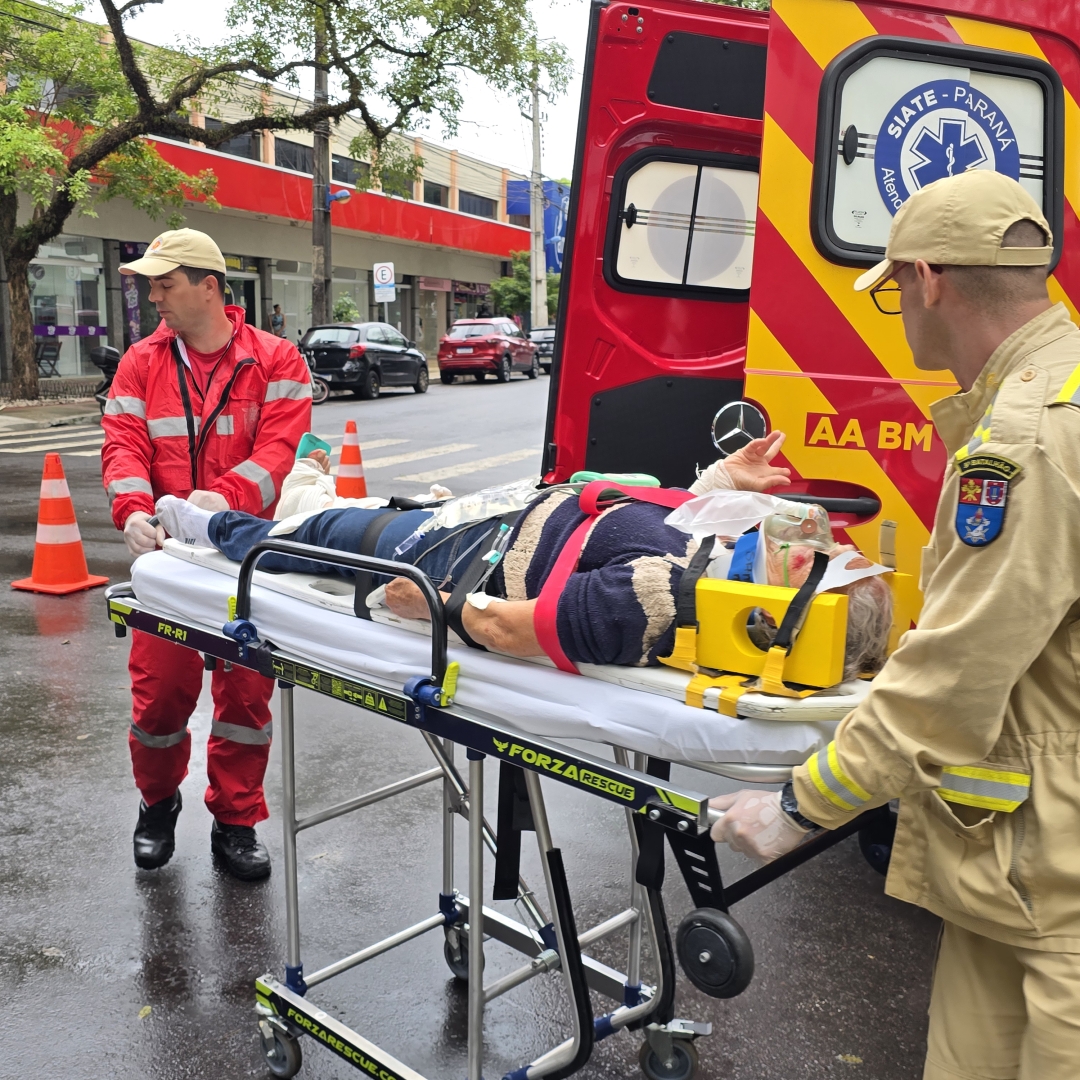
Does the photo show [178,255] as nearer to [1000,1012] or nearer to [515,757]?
[515,757]

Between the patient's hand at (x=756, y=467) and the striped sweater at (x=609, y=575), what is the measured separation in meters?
0.45

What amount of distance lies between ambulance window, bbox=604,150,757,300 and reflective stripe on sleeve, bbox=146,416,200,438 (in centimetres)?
167

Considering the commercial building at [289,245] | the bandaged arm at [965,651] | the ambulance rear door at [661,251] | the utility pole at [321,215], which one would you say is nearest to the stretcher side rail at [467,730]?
the bandaged arm at [965,651]

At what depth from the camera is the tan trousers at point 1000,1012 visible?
1.64 meters

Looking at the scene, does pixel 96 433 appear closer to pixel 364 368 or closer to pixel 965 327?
pixel 364 368

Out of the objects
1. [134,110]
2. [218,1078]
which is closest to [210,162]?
[134,110]

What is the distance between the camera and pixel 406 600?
241 centimetres

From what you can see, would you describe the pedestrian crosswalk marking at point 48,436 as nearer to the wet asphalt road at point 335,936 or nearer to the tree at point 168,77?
the tree at point 168,77

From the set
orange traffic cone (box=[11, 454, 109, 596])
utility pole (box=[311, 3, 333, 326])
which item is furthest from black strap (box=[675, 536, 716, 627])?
utility pole (box=[311, 3, 333, 326])

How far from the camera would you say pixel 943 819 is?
1.70 meters

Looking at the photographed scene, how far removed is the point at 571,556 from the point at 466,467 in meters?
10.9

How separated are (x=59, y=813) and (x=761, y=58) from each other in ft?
12.0

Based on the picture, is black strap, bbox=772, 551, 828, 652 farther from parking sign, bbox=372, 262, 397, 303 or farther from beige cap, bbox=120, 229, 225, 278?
parking sign, bbox=372, 262, 397, 303

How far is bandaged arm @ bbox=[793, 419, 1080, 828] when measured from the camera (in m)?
1.50
